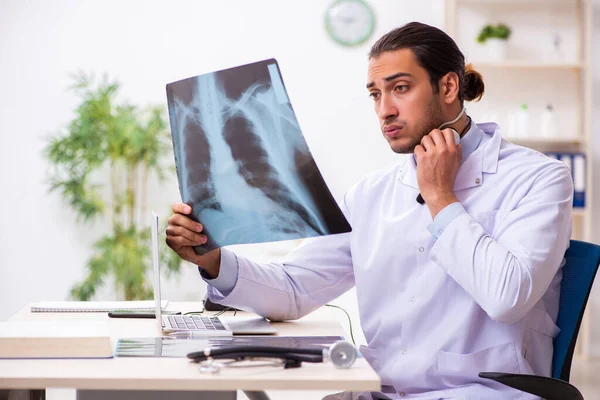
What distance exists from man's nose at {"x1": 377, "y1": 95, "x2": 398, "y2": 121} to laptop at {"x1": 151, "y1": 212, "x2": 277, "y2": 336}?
526 millimetres

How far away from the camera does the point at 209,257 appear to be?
1.64m

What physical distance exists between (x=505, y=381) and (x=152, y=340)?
0.63 m

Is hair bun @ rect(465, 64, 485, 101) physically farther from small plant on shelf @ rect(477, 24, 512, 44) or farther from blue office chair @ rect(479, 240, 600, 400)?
small plant on shelf @ rect(477, 24, 512, 44)

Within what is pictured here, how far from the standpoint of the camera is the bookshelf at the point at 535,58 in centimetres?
468

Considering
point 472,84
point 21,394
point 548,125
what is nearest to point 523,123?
point 548,125

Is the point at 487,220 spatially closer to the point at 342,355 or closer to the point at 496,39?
the point at 342,355

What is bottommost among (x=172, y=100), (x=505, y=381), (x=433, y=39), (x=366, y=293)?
(x=505, y=381)

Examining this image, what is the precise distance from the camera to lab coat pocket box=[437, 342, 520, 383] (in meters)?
1.51

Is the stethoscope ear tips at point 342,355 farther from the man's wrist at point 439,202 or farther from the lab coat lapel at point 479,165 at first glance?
the lab coat lapel at point 479,165

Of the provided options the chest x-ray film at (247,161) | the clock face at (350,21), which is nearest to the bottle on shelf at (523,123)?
the clock face at (350,21)

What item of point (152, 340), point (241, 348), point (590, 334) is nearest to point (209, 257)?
point (152, 340)

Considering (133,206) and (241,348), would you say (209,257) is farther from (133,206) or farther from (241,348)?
(133,206)

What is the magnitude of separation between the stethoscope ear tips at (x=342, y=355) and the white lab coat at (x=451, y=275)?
1.26 ft

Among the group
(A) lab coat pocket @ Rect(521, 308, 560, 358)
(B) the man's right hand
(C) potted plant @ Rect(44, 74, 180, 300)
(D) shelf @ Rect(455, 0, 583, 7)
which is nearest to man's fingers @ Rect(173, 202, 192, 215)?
(B) the man's right hand
